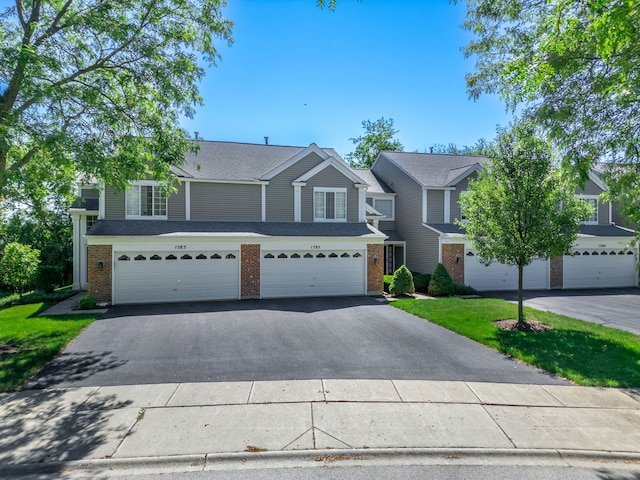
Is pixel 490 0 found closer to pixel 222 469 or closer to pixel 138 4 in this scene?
pixel 138 4

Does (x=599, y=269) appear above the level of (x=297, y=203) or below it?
below

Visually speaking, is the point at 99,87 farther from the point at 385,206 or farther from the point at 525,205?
the point at 385,206

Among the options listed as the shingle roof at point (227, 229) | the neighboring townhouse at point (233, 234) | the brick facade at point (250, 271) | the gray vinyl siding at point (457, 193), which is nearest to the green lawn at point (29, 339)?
the neighboring townhouse at point (233, 234)

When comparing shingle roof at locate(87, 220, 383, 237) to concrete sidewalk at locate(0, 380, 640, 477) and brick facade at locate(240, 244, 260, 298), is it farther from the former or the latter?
concrete sidewalk at locate(0, 380, 640, 477)

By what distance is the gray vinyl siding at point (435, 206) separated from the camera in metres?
22.1

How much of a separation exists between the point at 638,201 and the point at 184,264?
600 inches

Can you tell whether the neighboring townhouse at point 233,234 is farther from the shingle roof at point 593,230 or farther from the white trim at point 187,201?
the shingle roof at point 593,230

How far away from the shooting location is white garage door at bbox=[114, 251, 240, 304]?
15.6 m

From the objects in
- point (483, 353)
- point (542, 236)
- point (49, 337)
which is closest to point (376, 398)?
point (483, 353)

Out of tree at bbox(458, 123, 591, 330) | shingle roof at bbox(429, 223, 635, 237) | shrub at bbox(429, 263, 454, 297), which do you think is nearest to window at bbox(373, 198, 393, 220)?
shingle roof at bbox(429, 223, 635, 237)

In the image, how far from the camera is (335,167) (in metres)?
19.7

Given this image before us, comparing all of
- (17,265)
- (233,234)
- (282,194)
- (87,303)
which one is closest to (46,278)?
(17,265)

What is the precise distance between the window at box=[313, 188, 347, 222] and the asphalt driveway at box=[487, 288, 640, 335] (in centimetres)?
869

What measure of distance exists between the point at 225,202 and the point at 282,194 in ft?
9.29
